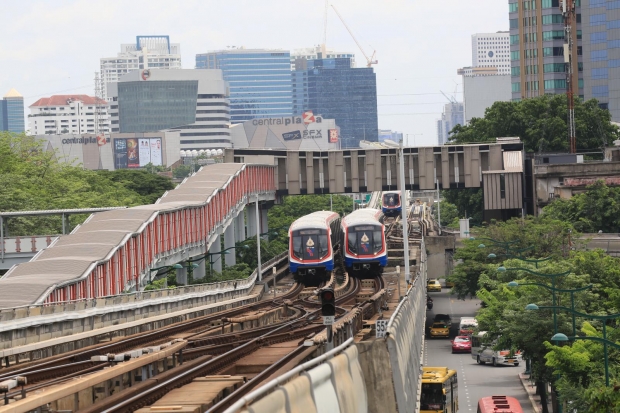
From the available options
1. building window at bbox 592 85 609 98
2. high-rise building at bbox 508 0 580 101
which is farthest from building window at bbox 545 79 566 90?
building window at bbox 592 85 609 98

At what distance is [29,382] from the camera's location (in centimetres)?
2338

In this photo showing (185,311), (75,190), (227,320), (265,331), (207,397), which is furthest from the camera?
(75,190)

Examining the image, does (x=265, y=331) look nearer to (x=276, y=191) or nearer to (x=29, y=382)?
(x=29, y=382)

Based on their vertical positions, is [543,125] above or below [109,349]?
above

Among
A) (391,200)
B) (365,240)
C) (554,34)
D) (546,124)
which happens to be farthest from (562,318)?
(554,34)

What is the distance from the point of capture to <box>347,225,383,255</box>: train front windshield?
68.1 metres

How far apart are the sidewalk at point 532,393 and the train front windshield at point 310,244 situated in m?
12.7

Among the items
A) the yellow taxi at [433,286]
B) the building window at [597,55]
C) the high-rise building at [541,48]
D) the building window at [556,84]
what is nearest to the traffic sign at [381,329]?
the yellow taxi at [433,286]

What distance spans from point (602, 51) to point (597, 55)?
3.92 ft

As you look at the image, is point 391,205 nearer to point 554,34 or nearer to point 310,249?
point 554,34

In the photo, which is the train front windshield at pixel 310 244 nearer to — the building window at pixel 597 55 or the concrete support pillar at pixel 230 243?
the concrete support pillar at pixel 230 243

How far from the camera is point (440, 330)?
87.2 m

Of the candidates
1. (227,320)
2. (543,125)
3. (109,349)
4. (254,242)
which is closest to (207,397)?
(109,349)

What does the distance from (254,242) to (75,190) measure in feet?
60.6
